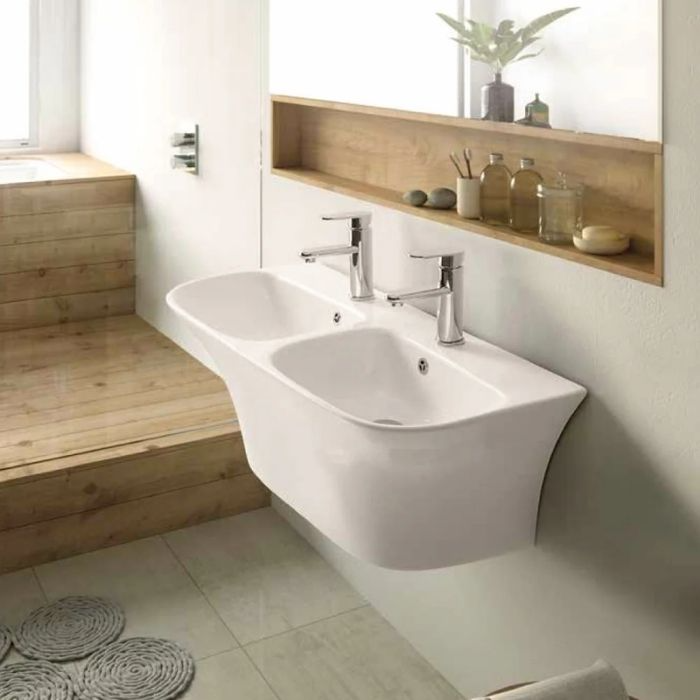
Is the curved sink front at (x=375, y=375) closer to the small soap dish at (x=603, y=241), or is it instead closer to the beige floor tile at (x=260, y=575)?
the small soap dish at (x=603, y=241)

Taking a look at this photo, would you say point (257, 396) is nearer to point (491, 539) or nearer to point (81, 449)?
point (491, 539)

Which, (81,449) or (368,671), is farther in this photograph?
(81,449)

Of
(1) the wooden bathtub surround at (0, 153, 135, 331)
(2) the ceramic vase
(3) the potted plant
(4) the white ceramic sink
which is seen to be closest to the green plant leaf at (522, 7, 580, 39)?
(3) the potted plant

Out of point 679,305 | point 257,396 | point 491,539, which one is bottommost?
point 491,539

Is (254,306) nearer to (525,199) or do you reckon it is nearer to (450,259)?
(450,259)

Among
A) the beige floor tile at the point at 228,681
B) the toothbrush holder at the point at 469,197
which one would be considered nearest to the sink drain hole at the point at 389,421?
the toothbrush holder at the point at 469,197

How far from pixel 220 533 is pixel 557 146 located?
1570 millimetres

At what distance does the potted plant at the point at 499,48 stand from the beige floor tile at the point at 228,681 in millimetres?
1325

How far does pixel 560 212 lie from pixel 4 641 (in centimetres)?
163

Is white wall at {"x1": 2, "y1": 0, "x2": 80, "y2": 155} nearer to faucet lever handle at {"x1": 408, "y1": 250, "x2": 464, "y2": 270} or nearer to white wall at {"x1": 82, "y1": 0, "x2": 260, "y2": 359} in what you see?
white wall at {"x1": 82, "y1": 0, "x2": 260, "y2": 359}

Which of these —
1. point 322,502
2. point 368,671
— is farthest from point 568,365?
point 368,671

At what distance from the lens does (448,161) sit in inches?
85.0

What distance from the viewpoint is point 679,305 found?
63.9 inches

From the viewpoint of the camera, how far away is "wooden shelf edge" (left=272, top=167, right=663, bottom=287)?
5.56 ft
